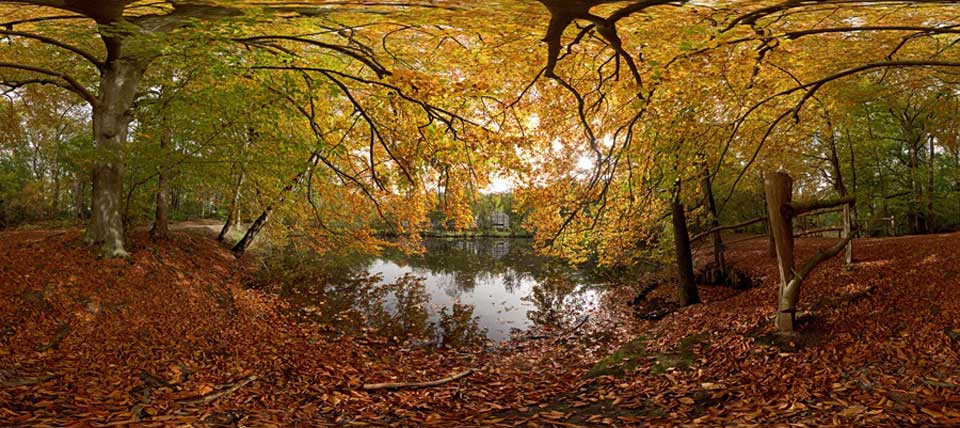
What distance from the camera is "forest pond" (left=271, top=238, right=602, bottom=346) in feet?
36.9

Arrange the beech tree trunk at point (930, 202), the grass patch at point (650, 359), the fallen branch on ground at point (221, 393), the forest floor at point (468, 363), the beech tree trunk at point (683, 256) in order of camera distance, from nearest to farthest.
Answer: the forest floor at point (468, 363)
the fallen branch on ground at point (221, 393)
the grass patch at point (650, 359)
the beech tree trunk at point (683, 256)
the beech tree trunk at point (930, 202)

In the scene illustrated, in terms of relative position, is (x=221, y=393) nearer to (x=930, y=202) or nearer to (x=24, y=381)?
(x=24, y=381)

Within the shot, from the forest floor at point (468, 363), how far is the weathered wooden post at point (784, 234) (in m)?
0.32

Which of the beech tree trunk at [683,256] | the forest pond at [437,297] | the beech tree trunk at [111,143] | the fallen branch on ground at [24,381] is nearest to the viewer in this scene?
the fallen branch on ground at [24,381]

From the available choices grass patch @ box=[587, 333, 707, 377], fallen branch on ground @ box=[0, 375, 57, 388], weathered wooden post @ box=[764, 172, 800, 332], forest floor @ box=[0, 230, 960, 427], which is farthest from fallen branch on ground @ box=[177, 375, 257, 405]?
weathered wooden post @ box=[764, 172, 800, 332]

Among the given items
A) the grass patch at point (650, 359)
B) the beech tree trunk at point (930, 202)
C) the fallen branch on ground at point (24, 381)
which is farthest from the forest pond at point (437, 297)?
the beech tree trunk at point (930, 202)

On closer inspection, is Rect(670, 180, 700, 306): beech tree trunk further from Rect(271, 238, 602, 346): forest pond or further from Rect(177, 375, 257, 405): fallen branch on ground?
Rect(177, 375, 257, 405): fallen branch on ground

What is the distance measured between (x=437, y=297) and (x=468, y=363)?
6.95 meters

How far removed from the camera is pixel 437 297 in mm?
15359

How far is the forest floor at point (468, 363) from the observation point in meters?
4.12

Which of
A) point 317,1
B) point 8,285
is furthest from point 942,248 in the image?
point 8,285

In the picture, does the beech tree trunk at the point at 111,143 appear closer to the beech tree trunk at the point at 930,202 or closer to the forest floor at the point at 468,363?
the forest floor at the point at 468,363

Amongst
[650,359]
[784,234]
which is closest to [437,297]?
[650,359]

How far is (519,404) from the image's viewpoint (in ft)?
17.7
